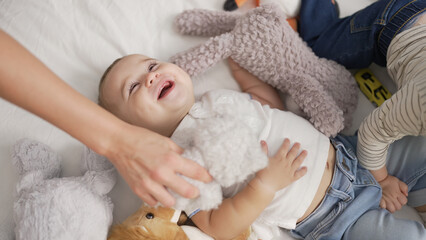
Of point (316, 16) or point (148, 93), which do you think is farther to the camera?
point (316, 16)

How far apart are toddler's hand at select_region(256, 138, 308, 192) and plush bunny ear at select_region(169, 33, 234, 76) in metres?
0.33

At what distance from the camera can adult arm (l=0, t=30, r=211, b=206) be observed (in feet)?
1.93

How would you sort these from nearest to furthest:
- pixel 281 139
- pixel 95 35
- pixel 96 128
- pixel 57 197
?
pixel 96 128
pixel 57 197
pixel 281 139
pixel 95 35

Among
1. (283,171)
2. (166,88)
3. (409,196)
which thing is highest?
(166,88)

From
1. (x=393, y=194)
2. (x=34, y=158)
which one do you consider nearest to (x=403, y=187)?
(x=393, y=194)

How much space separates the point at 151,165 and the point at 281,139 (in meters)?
0.44

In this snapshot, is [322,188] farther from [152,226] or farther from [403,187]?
[152,226]

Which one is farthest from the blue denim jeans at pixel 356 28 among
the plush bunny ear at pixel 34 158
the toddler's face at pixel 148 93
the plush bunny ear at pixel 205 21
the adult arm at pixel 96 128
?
the plush bunny ear at pixel 34 158

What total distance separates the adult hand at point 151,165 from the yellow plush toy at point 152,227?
19 cm

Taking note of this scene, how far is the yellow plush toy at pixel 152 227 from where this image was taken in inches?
32.3

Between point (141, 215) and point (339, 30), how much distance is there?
0.87m

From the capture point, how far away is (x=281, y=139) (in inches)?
37.1

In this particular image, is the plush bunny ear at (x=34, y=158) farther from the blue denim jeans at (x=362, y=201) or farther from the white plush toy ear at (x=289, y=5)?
the white plush toy ear at (x=289, y=5)

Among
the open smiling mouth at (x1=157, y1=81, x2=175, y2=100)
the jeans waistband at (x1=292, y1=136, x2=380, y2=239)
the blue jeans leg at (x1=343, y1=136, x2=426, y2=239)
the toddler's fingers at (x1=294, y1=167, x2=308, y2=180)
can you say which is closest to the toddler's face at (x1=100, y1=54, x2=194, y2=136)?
the open smiling mouth at (x1=157, y1=81, x2=175, y2=100)
